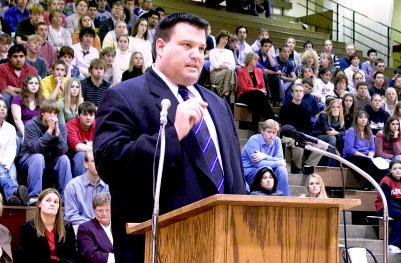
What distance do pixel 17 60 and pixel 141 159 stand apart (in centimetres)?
579

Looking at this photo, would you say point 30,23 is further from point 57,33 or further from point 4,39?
point 4,39

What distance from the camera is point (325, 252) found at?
2.02 metres

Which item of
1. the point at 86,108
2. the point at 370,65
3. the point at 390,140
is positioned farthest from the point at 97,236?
the point at 370,65

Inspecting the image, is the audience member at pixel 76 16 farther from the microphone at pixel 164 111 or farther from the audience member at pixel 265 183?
the microphone at pixel 164 111

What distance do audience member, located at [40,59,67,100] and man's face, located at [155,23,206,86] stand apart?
5.16 m

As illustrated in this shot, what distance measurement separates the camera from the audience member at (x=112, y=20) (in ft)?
33.5

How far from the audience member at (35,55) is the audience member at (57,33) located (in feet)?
3.45

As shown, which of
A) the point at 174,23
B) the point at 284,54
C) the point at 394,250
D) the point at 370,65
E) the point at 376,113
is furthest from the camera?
the point at 370,65

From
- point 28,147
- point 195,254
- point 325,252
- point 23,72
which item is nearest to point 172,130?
point 195,254

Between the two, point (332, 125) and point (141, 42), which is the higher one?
point (141, 42)

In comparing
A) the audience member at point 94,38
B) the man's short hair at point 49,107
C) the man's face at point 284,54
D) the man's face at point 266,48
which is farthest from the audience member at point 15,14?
the man's face at point 284,54

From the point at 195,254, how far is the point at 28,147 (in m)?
4.76

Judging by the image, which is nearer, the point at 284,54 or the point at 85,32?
the point at 85,32

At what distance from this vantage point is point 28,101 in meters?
7.06
